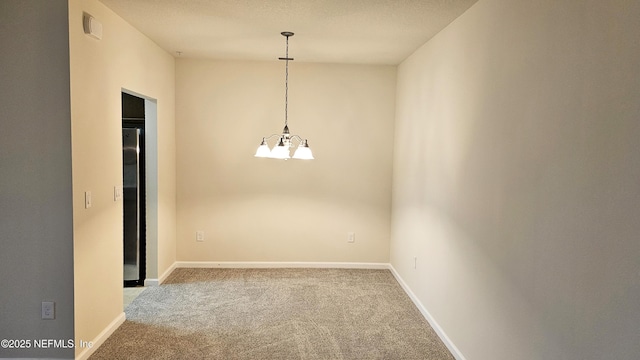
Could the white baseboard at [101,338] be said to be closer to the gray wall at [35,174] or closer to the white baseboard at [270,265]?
the gray wall at [35,174]

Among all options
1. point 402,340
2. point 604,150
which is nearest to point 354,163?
point 402,340

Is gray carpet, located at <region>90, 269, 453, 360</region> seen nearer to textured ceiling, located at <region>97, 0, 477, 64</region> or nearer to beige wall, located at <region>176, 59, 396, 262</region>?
beige wall, located at <region>176, 59, 396, 262</region>

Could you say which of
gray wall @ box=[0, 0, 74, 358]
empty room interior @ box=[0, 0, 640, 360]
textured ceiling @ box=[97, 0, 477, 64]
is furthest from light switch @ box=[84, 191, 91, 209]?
textured ceiling @ box=[97, 0, 477, 64]

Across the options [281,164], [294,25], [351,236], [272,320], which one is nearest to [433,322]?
[272,320]

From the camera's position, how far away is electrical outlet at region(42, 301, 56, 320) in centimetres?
284

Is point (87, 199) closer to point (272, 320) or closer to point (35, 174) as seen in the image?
point (35, 174)

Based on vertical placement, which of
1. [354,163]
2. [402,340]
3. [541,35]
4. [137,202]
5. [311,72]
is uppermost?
[311,72]

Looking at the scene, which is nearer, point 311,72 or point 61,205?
point 61,205

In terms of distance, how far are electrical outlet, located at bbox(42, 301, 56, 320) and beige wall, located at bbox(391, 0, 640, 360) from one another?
277cm

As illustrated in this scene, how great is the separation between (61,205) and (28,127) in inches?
21.1

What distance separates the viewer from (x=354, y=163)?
5.39m

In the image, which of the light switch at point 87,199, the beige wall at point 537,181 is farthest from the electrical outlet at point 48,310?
the beige wall at point 537,181

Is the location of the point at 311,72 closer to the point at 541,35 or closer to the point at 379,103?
the point at 379,103

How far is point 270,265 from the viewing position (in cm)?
544
